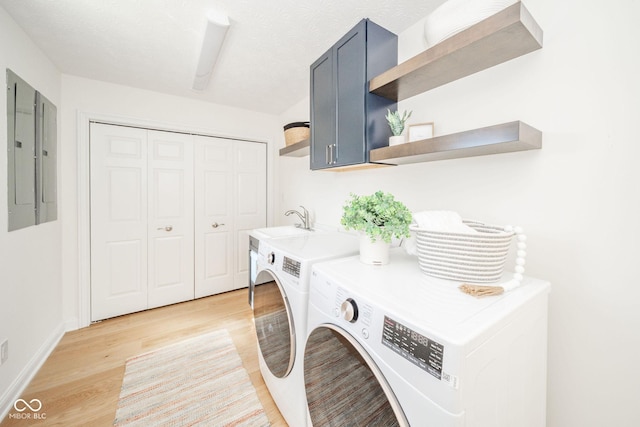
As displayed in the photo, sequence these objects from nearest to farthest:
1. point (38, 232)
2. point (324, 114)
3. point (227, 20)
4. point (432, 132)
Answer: point (432, 132) → point (227, 20) → point (324, 114) → point (38, 232)

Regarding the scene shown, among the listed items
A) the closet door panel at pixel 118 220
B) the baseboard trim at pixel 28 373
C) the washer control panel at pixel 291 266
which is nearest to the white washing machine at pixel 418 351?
the washer control panel at pixel 291 266

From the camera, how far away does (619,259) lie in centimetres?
84

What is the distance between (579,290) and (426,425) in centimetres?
86

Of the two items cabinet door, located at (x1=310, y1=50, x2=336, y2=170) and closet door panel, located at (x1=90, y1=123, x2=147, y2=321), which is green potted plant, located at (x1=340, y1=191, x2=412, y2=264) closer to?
cabinet door, located at (x1=310, y1=50, x2=336, y2=170)

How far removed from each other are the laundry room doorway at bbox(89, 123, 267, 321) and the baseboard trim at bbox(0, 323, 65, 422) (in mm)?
354

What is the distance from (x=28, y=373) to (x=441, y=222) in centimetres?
268

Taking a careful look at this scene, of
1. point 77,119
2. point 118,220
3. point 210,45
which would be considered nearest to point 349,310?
point 210,45

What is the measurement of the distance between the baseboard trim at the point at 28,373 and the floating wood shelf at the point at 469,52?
268 cm

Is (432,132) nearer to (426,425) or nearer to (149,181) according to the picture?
(426,425)

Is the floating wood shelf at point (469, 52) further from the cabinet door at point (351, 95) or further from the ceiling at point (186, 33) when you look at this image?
the ceiling at point (186, 33)

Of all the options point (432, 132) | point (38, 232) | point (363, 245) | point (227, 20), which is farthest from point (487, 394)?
point (38, 232)

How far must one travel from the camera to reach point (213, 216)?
290 cm

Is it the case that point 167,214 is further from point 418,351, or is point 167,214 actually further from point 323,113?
point 418,351

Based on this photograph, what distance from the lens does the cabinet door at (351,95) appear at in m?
1.33
